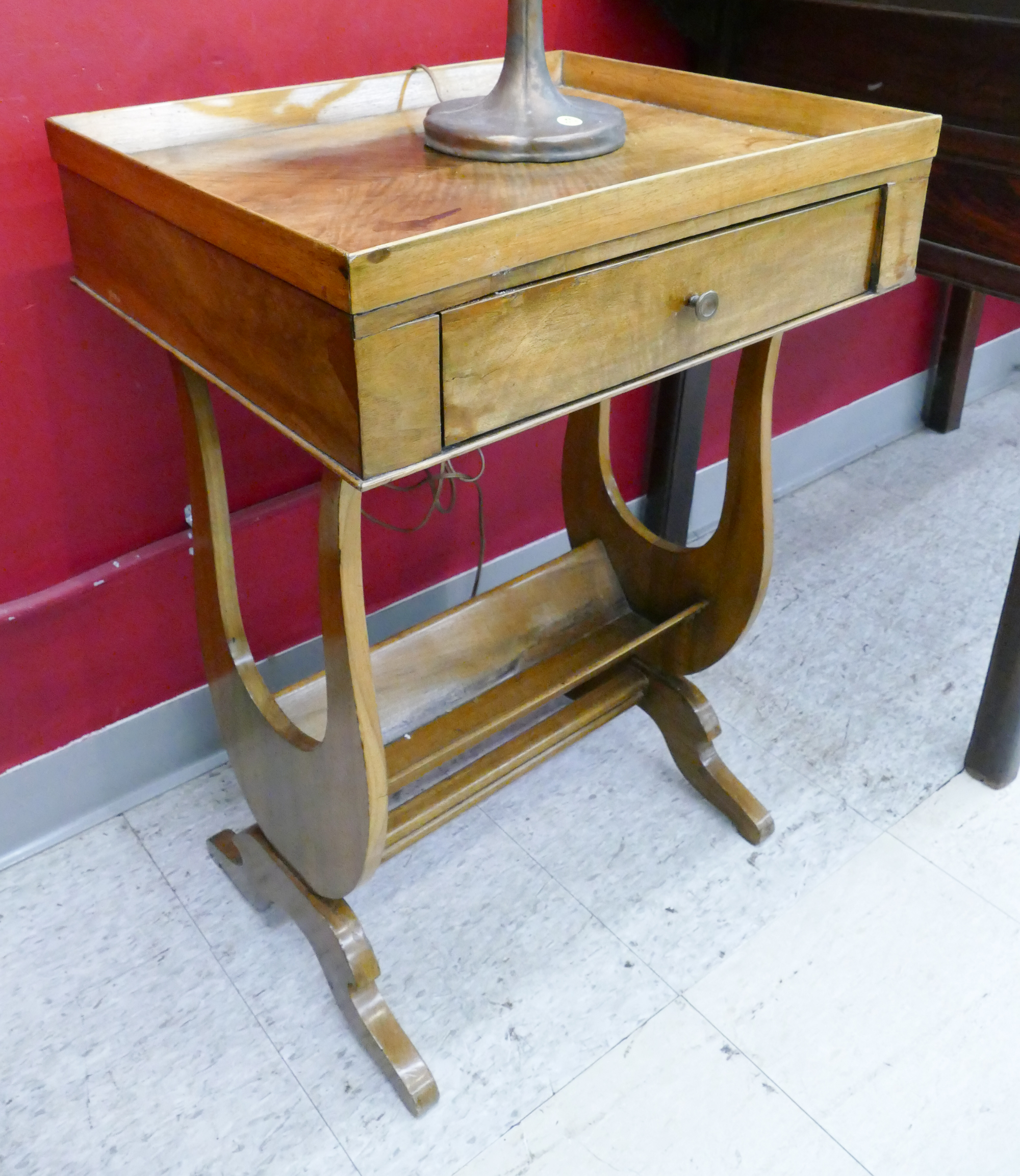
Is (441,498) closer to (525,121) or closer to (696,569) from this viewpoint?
(696,569)

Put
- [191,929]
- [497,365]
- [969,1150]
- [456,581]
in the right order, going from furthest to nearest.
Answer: [456,581] → [191,929] → [969,1150] → [497,365]

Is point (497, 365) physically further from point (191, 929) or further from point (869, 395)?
point (869, 395)

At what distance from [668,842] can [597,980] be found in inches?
9.8

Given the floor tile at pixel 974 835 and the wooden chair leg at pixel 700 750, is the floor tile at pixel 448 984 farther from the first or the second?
the floor tile at pixel 974 835

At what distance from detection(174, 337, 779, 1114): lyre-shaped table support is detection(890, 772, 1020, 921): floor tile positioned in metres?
0.22

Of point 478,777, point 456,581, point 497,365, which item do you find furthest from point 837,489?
point 497,365

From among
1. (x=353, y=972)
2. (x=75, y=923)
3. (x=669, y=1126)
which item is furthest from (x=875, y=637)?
(x=75, y=923)

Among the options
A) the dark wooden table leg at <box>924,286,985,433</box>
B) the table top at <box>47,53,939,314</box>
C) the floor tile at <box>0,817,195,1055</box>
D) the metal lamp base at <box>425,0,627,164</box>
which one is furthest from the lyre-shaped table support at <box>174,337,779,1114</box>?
the dark wooden table leg at <box>924,286,985,433</box>

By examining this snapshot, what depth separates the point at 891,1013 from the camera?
1.24m

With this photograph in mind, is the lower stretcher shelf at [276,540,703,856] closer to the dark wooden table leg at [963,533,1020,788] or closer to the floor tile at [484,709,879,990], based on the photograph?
the floor tile at [484,709,879,990]

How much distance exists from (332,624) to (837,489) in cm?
164

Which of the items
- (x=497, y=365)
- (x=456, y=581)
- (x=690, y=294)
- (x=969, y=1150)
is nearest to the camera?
(x=497, y=365)

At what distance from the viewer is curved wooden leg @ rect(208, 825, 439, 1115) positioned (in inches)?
45.0

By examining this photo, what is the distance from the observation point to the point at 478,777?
4.23 feet
